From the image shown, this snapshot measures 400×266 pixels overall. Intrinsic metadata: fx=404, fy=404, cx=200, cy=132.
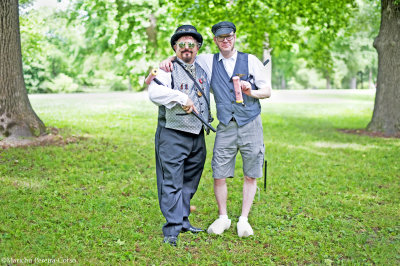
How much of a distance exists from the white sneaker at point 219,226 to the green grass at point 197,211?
0.25ft

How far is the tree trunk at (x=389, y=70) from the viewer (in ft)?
36.5

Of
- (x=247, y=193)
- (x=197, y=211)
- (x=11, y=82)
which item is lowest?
(x=197, y=211)

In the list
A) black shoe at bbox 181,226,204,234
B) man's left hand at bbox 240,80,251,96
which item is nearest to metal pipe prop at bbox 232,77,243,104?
man's left hand at bbox 240,80,251,96

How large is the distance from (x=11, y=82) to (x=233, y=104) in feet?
19.6

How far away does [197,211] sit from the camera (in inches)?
209

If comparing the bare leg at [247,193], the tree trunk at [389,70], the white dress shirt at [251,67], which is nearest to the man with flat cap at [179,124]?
the white dress shirt at [251,67]

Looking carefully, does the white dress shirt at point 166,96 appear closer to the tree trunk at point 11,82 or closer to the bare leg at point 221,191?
the bare leg at point 221,191

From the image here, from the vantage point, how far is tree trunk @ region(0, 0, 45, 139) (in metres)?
8.25

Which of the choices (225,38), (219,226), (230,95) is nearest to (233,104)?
(230,95)

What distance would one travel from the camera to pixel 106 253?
3953mm

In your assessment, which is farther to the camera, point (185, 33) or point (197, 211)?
point (197, 211)

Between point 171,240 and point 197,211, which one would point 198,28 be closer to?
point 197,211

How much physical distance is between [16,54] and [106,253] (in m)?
6.06

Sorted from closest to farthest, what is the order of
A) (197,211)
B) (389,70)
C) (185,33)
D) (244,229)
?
(185,33) → (244,229) → (197,211) → (389,70)
